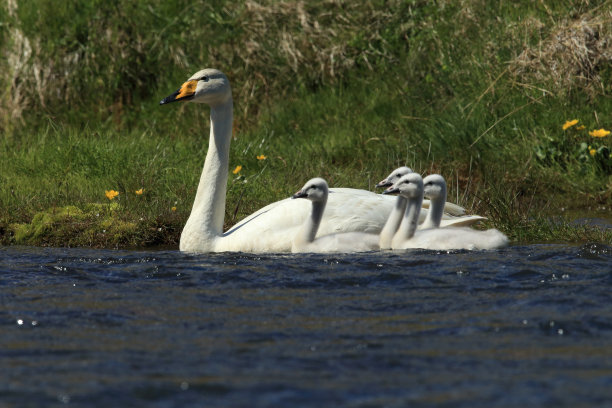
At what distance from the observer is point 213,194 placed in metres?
8.38

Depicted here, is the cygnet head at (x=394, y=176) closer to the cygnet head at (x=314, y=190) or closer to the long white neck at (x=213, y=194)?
the cygnet head at (x=314, y=190)

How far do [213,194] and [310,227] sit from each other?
43.3 inches

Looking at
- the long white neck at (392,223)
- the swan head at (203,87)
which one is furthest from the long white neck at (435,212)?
the swan head at (203,87)

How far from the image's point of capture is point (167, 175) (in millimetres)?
10211

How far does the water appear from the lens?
4223 millimetres

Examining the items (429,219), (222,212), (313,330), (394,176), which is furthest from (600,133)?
(313,330)

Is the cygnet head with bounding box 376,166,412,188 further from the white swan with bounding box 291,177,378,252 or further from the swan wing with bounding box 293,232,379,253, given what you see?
the swan wing with bounding box 293,232,379,253

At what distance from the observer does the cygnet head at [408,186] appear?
7.62 metres

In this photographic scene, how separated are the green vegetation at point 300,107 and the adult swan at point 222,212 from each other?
88cm

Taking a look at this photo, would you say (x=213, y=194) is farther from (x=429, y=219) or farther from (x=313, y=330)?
(x=313, y=330)

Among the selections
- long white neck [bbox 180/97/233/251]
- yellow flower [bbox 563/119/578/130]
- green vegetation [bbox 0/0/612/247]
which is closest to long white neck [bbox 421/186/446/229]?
green vegetation [bbox 0/0/612/247]

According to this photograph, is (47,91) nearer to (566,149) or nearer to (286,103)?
(286,103)

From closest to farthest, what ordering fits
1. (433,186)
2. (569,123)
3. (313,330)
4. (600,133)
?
1. (313,330)
2. (433,186)
3. (600,133)
4. (569,123)

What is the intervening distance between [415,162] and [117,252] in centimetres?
382
